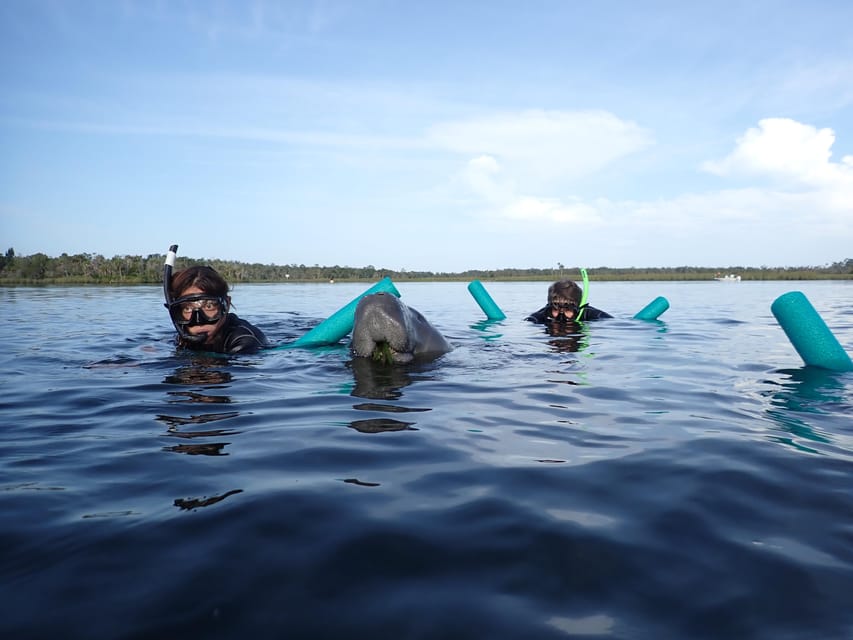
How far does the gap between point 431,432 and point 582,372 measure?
2.96 metres

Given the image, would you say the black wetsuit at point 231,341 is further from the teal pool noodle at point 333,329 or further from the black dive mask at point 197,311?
the teal pool noodle at point 333,329

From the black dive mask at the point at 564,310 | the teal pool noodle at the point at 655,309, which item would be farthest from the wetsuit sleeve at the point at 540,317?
the teal pool noodle at the point at 655,309

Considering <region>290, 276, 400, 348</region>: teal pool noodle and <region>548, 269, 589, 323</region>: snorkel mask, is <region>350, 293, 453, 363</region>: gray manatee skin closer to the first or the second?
<region>290, 276, 400, 348</region>: teal pool noodle

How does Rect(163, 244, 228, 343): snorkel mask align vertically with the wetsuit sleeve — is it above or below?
above

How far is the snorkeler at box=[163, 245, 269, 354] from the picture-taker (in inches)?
260

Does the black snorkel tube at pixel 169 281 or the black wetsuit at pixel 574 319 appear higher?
the black snorkel tube at pixel 169 281

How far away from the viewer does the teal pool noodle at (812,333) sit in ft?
19.9

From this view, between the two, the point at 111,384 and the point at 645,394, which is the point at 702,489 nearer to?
the point at 645,394

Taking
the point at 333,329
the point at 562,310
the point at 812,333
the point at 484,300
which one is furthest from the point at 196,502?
the point at 484,300

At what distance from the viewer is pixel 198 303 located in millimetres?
6770

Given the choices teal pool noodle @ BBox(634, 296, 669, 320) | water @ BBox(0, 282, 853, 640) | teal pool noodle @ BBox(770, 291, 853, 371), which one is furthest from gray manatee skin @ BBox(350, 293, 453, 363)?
teal pool noodle @ BBox(634, 296, 669, 320)

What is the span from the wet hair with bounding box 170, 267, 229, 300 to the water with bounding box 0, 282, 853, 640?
1.68 metres

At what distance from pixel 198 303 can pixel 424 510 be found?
5247 millimetres

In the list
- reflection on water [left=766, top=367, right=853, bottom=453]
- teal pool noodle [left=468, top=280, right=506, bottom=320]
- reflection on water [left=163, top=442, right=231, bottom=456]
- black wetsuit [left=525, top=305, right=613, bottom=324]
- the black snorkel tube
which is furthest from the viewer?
teal pool noodle [left=468, top=280, right=506, bottom=320]
